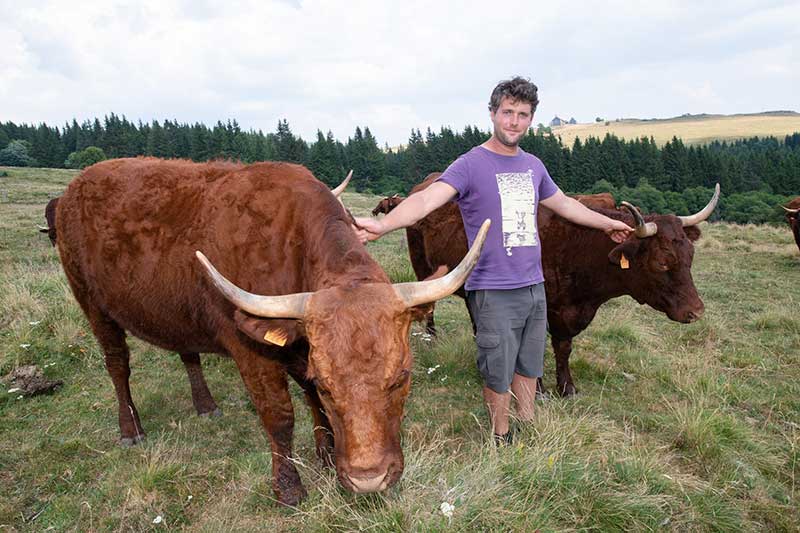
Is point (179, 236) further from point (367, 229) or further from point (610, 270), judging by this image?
point (610, 270)

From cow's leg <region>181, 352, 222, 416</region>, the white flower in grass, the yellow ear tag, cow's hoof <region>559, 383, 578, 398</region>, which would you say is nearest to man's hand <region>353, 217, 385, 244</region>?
the yellow ear tag

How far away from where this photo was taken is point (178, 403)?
5.78 meters

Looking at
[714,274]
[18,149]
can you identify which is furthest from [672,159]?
[18,149]

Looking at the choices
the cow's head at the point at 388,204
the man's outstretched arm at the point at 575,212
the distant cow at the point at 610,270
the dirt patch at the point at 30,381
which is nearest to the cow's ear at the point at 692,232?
the distant cow at the point at 610,270

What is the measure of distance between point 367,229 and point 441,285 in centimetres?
92

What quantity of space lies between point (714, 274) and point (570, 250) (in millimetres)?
9753

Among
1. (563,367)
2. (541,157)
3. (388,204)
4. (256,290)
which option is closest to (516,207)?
(256,290)

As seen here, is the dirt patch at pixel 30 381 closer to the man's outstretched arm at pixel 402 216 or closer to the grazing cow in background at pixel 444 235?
the grazing cow in background at pixel 444 235

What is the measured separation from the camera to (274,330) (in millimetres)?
2805

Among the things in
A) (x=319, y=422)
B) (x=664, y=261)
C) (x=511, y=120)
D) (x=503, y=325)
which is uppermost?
(x=511, y=120)

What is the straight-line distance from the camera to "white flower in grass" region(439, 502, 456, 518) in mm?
2813

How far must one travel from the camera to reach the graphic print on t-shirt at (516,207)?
12.3ft

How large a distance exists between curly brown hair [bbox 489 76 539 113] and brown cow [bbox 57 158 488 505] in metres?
1.47

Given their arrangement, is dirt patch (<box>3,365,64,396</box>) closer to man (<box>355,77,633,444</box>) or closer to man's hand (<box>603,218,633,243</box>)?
man (<box>355,77,633,444</box>)
